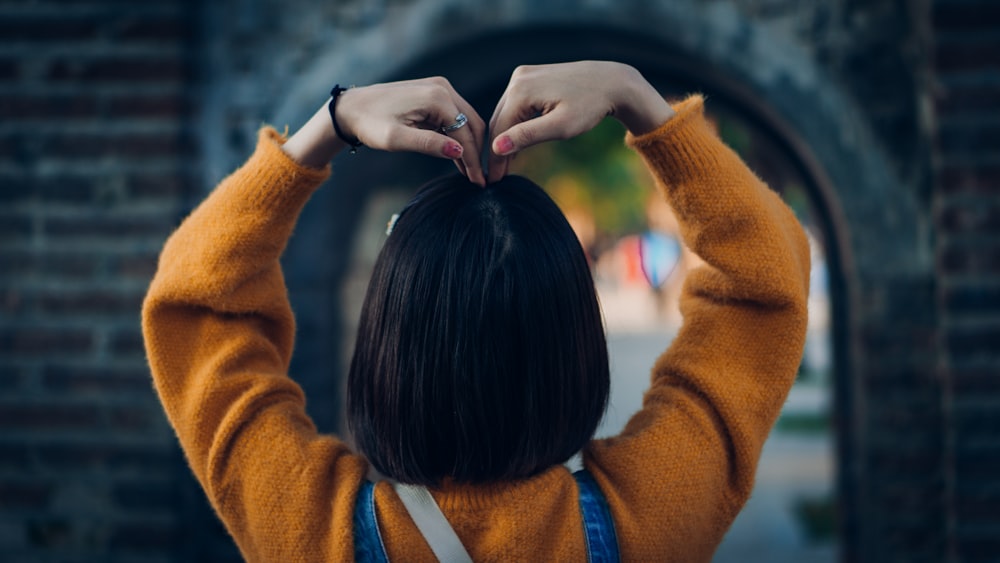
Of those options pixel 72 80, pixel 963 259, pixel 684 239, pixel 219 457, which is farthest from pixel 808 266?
pixel 72 80

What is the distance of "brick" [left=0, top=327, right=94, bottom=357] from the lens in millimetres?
2602

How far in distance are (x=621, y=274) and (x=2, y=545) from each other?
34.3m

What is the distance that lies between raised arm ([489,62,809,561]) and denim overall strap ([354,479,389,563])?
0.32m

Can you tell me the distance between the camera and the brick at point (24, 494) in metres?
2.60

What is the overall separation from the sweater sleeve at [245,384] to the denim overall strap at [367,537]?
0.05 feet

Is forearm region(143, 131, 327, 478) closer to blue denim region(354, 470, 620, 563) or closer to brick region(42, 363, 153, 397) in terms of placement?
blue denim region(354, 470, 620, 563)

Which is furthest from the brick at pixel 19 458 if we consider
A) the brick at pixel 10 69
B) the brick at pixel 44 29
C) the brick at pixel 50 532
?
the brick at pixel 44 29

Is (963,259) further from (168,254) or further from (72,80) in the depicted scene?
(72,80)

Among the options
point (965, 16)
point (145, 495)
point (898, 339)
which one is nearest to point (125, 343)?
point (145, 495)

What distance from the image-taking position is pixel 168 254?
54.6 inches

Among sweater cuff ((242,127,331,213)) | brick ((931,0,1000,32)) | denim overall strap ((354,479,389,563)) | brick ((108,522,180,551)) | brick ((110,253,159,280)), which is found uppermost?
brick ((931,0,1000,32))

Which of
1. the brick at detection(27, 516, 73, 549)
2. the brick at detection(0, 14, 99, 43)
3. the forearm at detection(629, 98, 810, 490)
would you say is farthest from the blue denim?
the brick at detection(0, 14, 99, 43)

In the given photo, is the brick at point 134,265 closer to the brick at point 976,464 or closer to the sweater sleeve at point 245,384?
the sweater sleeve at point 245,384

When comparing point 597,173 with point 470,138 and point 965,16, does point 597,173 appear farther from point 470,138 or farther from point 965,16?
point 470,138
